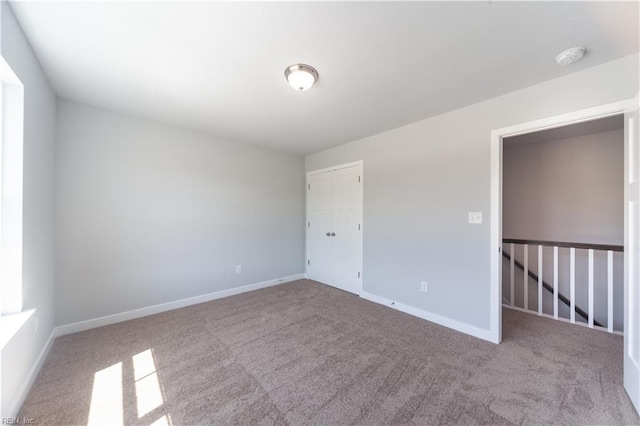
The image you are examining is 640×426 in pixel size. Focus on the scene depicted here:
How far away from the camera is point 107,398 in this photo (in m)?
1.59

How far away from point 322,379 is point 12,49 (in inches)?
117

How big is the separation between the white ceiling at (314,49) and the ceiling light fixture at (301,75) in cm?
5

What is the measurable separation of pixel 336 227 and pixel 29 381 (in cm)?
347

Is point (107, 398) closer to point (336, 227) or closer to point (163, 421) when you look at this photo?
point (163, 421)

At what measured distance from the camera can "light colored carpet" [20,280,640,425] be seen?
1471 millimetres

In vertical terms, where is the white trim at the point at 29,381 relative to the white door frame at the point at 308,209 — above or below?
below

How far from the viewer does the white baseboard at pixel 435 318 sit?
2395mm

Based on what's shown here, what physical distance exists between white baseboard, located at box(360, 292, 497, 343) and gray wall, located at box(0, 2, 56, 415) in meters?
3.31

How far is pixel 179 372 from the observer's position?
1848mm

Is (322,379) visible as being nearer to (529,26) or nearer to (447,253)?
(447,253)

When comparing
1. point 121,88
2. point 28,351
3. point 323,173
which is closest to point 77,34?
point 121,88

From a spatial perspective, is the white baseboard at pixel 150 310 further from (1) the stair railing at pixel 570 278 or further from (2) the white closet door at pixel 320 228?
(1) the stair railing at pixel 570 278

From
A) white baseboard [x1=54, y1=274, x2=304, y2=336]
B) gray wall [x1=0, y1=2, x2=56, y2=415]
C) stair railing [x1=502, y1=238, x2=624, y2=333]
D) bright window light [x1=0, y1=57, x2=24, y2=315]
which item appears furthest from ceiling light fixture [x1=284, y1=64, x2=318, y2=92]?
stair railing [x1=502, y1=238, x2=624, y2=333]

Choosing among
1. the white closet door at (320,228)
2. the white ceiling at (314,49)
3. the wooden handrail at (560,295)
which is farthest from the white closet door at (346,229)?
the wooden handrail at (560,295)
